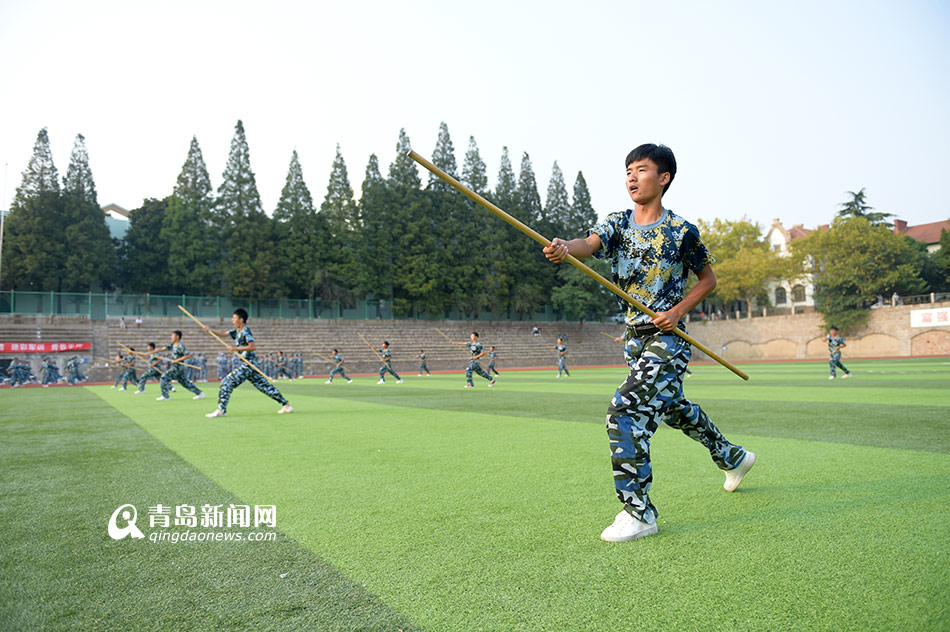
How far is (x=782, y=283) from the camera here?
7219cm

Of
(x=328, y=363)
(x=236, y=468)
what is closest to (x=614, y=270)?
(x=236, y=468)

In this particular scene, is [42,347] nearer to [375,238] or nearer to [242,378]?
[375,238]

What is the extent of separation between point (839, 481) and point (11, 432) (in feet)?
36.2

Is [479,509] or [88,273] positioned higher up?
[88,273]

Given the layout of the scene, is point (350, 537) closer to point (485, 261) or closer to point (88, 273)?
point (88, 273)

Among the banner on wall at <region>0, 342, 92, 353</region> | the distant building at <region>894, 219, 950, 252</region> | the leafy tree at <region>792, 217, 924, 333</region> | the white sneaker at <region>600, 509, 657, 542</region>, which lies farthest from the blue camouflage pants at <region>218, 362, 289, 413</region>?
the distant building at <region>894, 219, 950, 252</region>

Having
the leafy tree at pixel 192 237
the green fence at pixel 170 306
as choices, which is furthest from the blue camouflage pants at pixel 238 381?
the leafy tree at pixel 192 237

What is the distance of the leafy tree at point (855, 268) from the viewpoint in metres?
49.6

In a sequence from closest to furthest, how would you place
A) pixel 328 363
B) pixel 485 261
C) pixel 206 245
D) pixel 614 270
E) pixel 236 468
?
pixel 614 270
pixel 236 468
pixel 328 363
pixel 206 245
pixel 485 261

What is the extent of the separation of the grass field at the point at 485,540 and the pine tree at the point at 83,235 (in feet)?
130

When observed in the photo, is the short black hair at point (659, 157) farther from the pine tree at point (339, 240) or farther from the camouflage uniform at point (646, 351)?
the pine tree at point (339, 240)

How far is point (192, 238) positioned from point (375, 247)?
549 inches

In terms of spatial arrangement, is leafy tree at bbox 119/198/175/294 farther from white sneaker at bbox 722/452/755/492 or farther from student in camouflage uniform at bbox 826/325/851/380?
white sneaker at bbox 722/452/755/492

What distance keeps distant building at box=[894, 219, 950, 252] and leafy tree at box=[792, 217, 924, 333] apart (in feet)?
78.6
